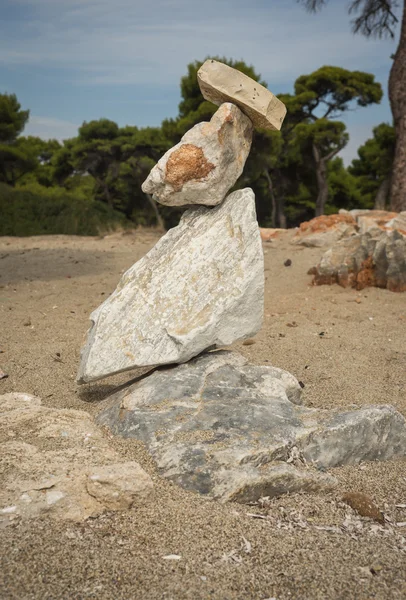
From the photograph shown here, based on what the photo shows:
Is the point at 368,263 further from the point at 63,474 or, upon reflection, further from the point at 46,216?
the point at 46,216

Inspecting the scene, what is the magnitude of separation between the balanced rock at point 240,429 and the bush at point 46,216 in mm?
14222

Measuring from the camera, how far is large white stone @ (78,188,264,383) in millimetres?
4367

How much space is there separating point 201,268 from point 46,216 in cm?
1477

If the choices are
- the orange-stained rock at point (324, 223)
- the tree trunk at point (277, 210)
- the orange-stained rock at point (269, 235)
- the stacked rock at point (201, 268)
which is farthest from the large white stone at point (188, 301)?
the tree trunk at point (277, 210)

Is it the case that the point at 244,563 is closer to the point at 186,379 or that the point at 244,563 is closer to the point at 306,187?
the point at 186,379

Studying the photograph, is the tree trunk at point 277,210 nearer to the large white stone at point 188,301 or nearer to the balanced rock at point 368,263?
the balanced rock at point 368,263

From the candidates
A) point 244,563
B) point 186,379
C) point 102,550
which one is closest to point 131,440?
point 186,379

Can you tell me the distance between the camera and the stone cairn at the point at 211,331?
389cm

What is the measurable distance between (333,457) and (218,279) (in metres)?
1.51

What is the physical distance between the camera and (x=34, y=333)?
22.7 ft

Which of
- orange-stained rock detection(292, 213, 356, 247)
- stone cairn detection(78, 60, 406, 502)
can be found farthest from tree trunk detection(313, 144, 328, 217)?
stone cairn detection(78, 60, 406, 502)

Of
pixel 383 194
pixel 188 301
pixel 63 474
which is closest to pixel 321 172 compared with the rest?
pixel 383 194

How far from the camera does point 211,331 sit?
439cm

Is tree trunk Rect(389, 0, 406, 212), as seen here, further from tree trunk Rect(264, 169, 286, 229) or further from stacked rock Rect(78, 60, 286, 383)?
stacked rock Rect(78, 60, 286, 383)
